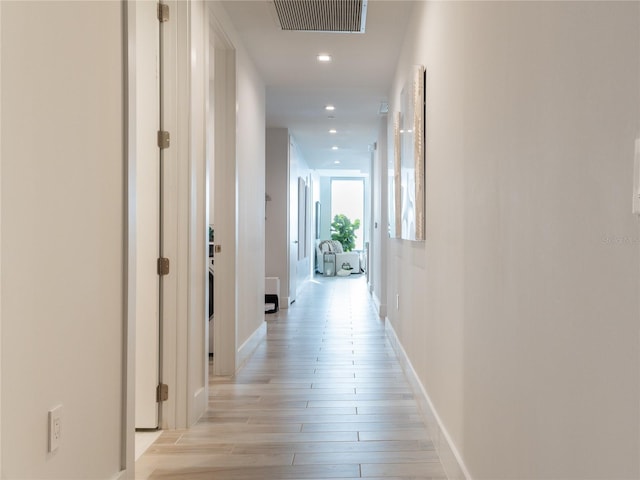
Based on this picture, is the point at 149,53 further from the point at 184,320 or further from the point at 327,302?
the point at 327,302

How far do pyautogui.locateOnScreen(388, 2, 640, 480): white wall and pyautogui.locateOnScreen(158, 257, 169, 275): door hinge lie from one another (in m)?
1.39

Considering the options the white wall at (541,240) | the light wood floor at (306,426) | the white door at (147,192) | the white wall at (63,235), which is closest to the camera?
the white wall at (541,240)

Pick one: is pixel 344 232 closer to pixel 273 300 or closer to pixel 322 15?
pixel 273 300

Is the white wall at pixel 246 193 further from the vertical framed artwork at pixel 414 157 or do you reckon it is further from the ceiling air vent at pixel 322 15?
the vertical framed artwork at pixel 414 157

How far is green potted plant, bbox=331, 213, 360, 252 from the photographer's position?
46.9ft

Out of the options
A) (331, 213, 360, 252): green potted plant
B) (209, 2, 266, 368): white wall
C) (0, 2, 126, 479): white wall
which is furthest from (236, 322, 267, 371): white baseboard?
(331, 213, 360, 252): green potted plant

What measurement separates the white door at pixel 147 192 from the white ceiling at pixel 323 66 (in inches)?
33.4

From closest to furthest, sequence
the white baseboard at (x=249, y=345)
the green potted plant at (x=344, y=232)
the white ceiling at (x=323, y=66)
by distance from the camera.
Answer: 1. the white ceiling at (x=323, y=66)
2. the white baseboard at (x=249, y=345)
3. the green potted plant at (x=344, y=232)

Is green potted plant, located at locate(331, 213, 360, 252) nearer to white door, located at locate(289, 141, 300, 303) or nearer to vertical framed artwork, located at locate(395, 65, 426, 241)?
white door, located at locate(289, 141, 300, 303)

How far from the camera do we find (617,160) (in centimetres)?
84

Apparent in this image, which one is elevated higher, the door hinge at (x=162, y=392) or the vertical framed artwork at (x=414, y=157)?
the vertical framed artwork at (x=414, y=157)

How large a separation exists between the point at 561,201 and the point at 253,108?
3.78 metres

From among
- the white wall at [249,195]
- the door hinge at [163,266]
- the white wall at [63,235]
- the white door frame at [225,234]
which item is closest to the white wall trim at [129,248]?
the white wall at [63,235]

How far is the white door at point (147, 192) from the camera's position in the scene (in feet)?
8.57
